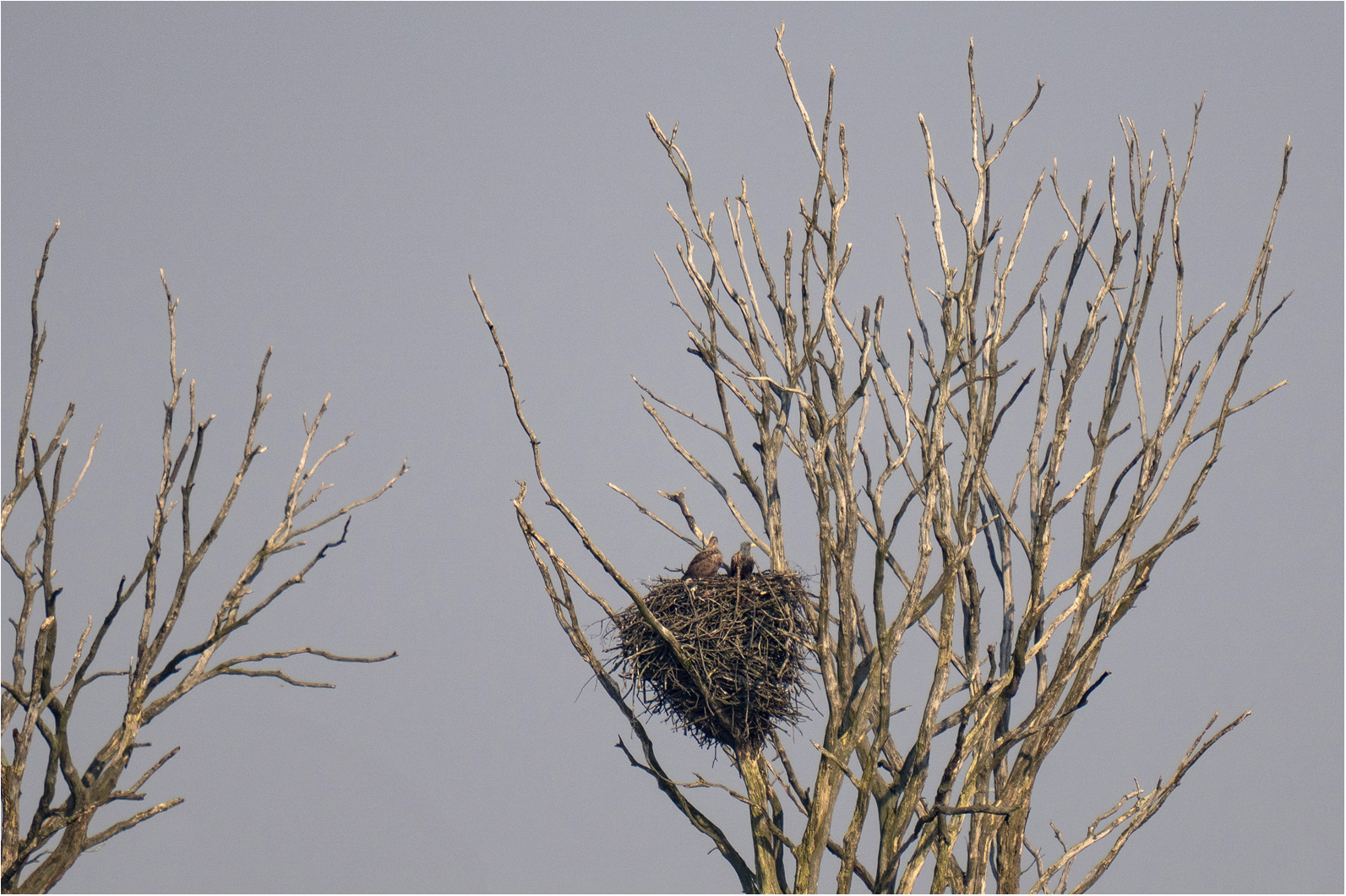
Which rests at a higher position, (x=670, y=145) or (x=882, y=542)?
(x=670, y=145)

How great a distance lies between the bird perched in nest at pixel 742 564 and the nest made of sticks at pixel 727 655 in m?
0.20

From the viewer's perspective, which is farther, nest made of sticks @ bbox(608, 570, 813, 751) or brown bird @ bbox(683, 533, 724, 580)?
brown bird @ bbox(683, 533, 724, 580)

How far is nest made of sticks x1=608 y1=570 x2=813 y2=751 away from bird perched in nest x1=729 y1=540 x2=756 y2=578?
20cm

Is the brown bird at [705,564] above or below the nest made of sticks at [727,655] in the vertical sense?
above

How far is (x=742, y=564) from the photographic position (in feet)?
20.4

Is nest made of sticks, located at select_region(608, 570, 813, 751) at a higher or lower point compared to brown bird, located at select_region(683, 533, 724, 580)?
lower

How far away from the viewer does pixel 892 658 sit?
4.45m

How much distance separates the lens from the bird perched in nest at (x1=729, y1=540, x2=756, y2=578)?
620cm

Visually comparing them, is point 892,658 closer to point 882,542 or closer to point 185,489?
point 882,542

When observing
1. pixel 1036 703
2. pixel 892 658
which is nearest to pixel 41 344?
pixel 892 658

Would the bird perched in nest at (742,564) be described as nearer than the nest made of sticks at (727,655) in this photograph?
No

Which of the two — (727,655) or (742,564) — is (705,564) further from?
(727,655)

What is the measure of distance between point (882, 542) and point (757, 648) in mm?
1392

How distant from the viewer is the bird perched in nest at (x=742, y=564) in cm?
620
